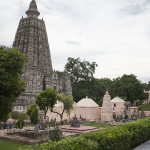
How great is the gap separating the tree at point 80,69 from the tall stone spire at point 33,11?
54.9 feet

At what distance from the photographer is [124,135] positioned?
12148 millimetres

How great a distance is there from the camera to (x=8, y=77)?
14797mm

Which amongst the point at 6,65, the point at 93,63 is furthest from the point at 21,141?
the point at 93,63

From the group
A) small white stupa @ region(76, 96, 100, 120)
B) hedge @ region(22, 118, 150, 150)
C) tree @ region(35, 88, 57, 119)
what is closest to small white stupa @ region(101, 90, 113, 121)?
small white stupa @ region(76, 96, 100, 120)

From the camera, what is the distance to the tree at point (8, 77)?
1458cm

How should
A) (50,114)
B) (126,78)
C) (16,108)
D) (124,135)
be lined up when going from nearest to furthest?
(124,135) → (50,114) → (16,108) → (126,78)

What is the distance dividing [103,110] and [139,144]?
72.7ft

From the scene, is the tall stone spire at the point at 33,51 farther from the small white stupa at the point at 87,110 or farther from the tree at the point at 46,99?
the tree at the point at 46,99

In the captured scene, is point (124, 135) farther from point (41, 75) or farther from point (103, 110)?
point (41, 75)

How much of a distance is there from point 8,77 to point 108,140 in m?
8.92

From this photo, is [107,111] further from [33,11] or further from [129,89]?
[33,11]

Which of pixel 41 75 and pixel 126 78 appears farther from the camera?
pixel 126 78

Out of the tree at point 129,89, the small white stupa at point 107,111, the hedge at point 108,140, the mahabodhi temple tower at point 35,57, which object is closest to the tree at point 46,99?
the hedge at point 108,140

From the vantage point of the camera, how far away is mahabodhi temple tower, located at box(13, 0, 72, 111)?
4350 cm
